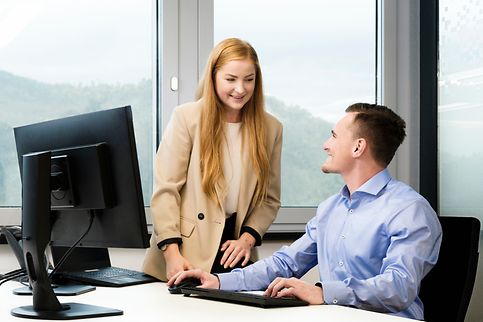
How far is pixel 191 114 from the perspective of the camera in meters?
2.59

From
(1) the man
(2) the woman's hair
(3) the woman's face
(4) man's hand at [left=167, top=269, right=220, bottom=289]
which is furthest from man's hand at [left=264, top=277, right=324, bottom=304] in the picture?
(3) the woman's face

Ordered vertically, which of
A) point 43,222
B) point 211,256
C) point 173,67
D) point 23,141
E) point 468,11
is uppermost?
point 468,11

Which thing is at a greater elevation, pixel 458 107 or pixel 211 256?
pixel 458 107

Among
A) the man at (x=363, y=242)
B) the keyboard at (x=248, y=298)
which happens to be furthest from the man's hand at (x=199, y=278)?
the keyboard at (x=248, y=298)

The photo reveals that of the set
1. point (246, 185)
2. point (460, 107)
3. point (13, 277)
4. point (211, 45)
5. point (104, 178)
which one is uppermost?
point (211, 45)

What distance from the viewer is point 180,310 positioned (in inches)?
66.0

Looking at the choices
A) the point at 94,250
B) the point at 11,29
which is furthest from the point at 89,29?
the point at 94,250

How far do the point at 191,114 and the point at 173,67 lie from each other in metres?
0.83

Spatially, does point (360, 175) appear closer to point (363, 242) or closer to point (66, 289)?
point (363, 242)

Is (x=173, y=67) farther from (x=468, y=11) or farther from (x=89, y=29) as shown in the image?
(x=468, y=11)

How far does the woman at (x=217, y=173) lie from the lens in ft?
8.14

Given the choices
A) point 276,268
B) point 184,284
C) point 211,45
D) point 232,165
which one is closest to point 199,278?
point 184,284

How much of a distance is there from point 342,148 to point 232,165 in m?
0.49

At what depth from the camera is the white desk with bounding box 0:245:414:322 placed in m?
1.59
